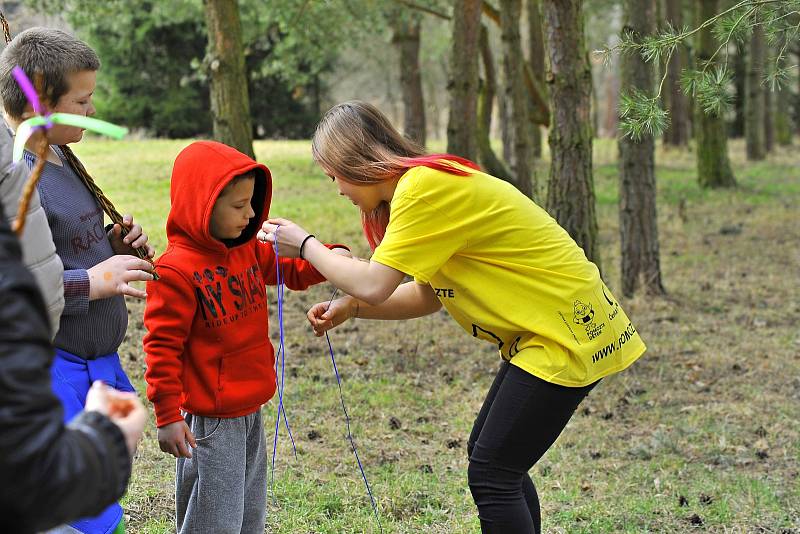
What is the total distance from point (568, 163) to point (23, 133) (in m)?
5.71

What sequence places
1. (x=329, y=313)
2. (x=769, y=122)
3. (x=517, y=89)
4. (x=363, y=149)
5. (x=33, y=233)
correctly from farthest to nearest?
1. (x=769, y=122)
2. (x=517, y=89)
3. (x=329, y=313)
4. (x=363, y=149)
5. (x=33, y=233)

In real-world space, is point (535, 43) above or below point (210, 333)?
above

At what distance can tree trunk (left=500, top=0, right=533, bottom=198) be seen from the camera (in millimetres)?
13180

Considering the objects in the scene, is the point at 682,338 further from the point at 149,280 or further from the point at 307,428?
the point at 149,280

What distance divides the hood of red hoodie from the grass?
164 centimetres

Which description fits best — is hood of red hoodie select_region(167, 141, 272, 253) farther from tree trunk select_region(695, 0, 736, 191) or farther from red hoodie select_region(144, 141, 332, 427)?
tree trunk select_region(695, 0, 736, 191)

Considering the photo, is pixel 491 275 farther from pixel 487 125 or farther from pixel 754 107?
pixel 754 107

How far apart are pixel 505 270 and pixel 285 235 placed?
2.48 feet

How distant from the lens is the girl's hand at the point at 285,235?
312 centimetres

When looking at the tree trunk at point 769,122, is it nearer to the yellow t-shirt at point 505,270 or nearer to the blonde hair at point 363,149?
the yellow t-shirt at point 505,270

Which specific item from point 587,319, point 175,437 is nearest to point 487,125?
point 587,319

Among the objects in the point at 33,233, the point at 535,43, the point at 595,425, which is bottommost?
the point at 595,425

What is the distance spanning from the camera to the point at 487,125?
15555 mm

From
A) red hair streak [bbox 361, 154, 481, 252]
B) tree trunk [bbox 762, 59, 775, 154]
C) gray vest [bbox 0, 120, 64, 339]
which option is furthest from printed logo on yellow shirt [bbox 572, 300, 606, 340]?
tree trunk [bbox 762, 59, 775, 154]
